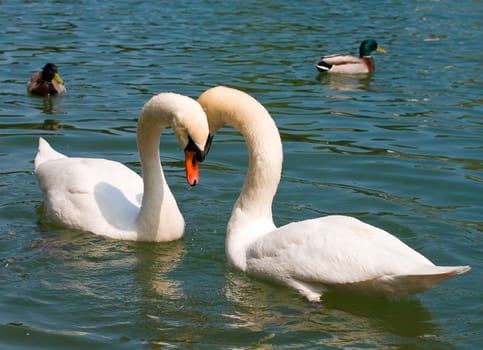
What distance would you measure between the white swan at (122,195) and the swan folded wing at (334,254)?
1312 mm

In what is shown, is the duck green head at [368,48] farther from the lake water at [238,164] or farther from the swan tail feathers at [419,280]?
the swan tail feathers at [419,280]

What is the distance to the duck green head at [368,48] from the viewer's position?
1775 centimetres

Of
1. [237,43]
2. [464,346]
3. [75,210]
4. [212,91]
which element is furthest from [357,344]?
[237,43]

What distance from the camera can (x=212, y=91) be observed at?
23.7 feet

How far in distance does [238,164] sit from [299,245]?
394 cm

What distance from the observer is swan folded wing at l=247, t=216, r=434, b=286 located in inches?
244

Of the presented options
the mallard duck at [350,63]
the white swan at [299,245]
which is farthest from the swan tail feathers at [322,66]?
the white swan at [299,245]

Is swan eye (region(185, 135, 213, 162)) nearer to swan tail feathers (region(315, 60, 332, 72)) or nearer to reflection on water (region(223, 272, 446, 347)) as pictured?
reflection on water (region(223, 272, 446, 347))

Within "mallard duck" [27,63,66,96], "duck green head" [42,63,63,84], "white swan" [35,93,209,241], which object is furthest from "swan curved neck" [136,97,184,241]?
"duck green head" [42,63,63,84]

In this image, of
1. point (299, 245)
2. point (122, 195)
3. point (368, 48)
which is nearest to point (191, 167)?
point (299, 245)

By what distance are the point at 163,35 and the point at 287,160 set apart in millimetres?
9603

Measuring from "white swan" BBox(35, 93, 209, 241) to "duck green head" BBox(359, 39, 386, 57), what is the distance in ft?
32.4

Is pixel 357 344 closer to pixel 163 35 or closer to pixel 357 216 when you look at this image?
pixel 357 216

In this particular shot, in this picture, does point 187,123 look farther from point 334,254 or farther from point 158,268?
point 334,254
